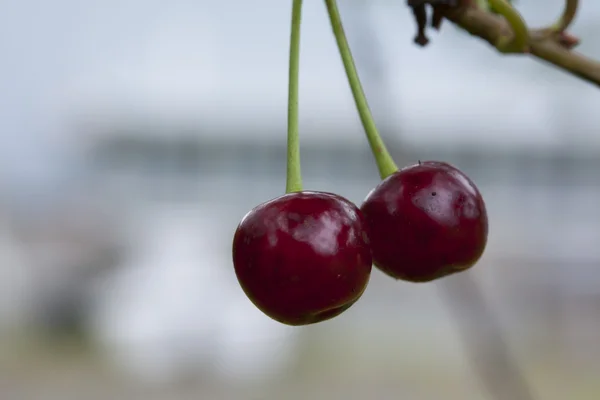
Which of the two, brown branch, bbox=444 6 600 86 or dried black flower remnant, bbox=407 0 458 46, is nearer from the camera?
brown branch, bbox=444 6 600 86

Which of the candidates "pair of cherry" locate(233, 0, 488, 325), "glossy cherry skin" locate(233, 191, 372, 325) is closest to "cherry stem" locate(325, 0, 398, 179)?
"pair of cherry" locate(233, 0, 488, 325)

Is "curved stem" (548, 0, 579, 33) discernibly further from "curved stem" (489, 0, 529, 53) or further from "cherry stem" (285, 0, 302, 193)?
"cherry stem" (285, 0, 302, 193)

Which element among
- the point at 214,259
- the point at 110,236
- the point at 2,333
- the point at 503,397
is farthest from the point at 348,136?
the point at 503,397

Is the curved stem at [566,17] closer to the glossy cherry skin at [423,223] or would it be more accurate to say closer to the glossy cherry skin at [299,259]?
the glossy cherry skin at [423,223]

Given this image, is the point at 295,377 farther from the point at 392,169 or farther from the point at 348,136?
the point at 392,169

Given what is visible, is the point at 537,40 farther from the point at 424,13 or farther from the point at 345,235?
the point at 345,235

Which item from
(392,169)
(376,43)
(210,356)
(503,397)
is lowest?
(210,356)
